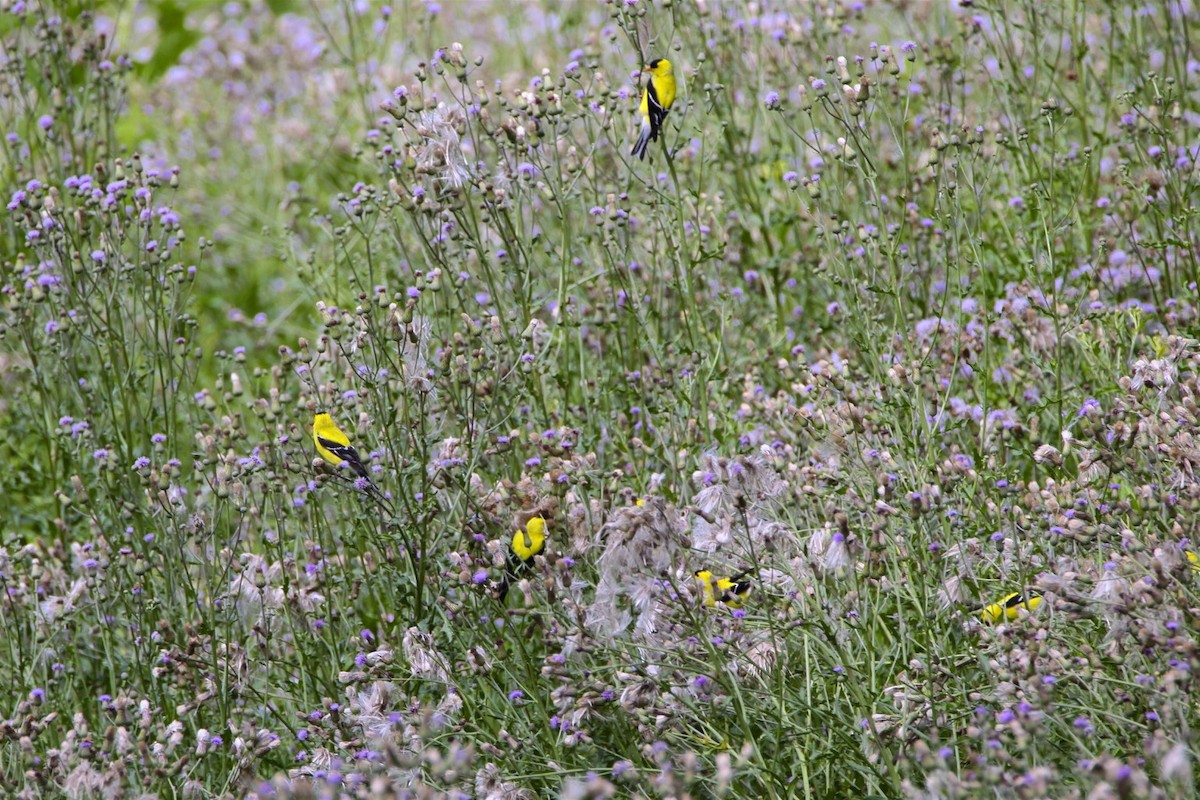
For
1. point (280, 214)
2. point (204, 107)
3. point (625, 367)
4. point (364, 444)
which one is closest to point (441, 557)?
point (364, 444)

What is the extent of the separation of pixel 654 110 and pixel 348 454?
1510 millimetres

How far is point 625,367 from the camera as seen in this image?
4.66 meters

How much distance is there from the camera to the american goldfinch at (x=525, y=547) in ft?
10.7

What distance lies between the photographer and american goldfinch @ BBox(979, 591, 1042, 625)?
10.0 ft

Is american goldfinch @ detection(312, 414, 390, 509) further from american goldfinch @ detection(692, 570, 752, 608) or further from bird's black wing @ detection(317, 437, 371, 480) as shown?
american goldfinch @ detection(692, 570, 752, 608)

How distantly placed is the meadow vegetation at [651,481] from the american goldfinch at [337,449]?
0.10 meters

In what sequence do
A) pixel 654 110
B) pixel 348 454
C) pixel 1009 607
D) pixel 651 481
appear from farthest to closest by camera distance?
pixel 654 110
pixel 651 481
pixel 348 454
pixel 1009 607

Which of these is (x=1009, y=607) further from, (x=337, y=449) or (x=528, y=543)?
(x=337, y=449)

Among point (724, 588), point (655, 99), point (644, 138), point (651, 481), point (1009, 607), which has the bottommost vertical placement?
point (1009, 607)

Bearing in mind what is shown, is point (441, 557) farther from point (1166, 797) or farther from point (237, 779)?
point (1166, 797)

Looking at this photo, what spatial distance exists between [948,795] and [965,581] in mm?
1023

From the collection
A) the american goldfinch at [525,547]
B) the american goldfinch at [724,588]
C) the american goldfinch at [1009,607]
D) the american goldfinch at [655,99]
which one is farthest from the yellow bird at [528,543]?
the american goldfinch at [655,99]

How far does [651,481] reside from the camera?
3707 mm

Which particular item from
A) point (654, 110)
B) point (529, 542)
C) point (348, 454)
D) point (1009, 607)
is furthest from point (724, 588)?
point (654, 110)
